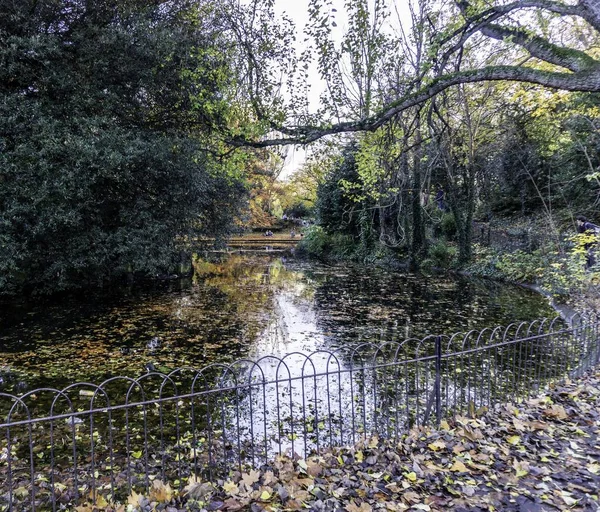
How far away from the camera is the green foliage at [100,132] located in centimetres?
862

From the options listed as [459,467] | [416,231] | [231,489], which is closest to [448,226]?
[416,231]

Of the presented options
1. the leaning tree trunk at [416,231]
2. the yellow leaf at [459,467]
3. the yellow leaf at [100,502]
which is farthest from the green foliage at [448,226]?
the yellow leaf at [100,502]

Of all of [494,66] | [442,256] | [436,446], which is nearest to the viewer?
[436,446]

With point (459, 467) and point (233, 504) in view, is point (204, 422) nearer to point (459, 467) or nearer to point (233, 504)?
point (233, 504)

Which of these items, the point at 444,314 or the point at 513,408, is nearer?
the point at 513,408

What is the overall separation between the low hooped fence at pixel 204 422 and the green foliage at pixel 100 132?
5127 millimetres

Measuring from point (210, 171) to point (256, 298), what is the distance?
4.39m

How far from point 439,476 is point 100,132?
981cm

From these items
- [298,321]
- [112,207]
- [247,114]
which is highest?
[247,114]

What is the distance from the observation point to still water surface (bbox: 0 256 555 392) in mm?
7035

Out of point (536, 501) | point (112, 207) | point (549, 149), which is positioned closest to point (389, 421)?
point (536, 501)

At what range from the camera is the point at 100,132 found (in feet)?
30.7

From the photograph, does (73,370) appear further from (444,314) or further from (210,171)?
(444,314)

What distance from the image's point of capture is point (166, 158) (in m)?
10.2
